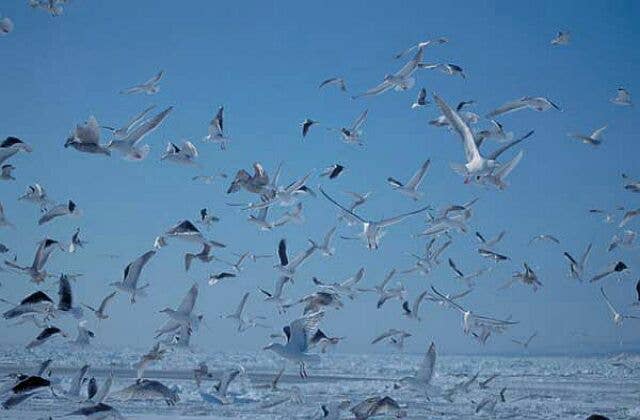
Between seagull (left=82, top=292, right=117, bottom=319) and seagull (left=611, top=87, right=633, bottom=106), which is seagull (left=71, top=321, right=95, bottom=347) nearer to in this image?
seagull (left=82, top=292, right=117, bottom=319)

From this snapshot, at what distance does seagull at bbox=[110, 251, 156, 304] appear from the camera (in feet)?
32.8

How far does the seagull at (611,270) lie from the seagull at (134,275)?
8956mm

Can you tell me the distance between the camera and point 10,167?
11.4m

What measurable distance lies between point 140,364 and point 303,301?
9.08 ft

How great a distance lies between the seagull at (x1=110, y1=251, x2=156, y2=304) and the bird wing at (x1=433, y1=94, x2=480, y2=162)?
16.4 feet

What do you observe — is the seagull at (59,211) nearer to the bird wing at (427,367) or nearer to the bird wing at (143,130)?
the bird wing at (143,130)

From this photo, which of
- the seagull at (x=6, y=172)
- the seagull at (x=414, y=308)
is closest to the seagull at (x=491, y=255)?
the seagull at (x=414, y=308)

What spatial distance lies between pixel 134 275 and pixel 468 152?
5383 millimetres

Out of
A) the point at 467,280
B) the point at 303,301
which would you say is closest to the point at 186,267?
the point at 303,301

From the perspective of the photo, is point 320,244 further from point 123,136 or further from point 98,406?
point 98,406

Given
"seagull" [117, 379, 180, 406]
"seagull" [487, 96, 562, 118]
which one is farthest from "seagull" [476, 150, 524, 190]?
"seagull" [117, 379, 180, 406]

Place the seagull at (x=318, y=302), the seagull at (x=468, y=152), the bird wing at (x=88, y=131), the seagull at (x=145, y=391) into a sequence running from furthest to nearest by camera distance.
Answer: the seagull at (x=318, y=302)
the bird wing at (x=88, y=131)
the seagull at (x=145, y=391)
the seagull at (x=468, y=152)

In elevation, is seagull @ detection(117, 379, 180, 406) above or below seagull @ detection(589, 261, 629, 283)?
above

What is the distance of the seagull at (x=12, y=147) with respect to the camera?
34.1ft
